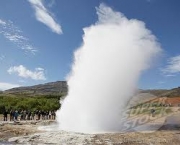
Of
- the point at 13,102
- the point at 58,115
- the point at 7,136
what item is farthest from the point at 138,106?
the point at 7,136

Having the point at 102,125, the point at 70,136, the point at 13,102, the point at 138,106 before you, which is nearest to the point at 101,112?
the point at 102,125

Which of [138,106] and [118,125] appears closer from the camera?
[118,125]

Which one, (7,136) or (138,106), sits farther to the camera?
(138,106)

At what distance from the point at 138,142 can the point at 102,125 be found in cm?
924

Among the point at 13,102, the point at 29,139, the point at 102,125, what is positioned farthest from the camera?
the point at 13,102

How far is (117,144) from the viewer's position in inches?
920

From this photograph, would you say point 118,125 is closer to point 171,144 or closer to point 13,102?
point 171,144

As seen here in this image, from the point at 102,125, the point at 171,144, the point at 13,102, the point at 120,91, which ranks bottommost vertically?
the point at 171,144

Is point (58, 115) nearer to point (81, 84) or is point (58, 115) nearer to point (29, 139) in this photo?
point (81, 84)

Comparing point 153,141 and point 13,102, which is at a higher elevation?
point 13,102

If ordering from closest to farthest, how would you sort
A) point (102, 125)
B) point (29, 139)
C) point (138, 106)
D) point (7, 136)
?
point (29, 139) < point (7, 136) < point (102, 125) < point (138, 106)

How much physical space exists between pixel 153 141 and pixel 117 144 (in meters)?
2.55

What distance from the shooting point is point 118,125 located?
3409 cm

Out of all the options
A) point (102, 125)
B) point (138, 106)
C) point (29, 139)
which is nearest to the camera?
point (29, 139)
